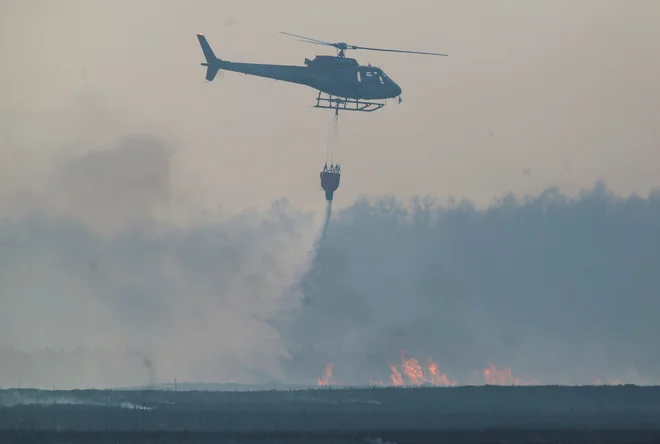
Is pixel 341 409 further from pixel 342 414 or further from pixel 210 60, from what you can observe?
pixel 210 60

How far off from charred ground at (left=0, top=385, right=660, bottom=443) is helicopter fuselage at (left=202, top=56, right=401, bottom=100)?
27735 millimetres

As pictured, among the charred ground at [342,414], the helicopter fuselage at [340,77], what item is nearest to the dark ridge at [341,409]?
the charred ground at [342,414]

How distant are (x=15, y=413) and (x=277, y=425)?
24.9 meters

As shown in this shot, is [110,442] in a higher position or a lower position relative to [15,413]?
lower

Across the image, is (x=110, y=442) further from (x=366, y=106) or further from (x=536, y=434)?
(x=366, y=106)

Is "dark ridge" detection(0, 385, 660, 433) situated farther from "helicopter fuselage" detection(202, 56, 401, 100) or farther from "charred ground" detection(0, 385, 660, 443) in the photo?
"helicopter fuselage" detection(202, 56, 401, 100)

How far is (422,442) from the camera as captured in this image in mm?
94250

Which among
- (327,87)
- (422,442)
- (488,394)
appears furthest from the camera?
(488,394)

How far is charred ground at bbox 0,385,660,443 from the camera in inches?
3942

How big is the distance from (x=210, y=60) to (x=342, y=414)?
36172 millimetres

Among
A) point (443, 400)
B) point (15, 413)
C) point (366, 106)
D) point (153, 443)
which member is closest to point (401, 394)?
point (443, 400)

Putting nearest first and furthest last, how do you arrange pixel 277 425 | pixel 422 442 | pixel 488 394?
pixel 422 442 < pixel 277 425 < pixel 488 394

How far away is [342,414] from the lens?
11838 cm

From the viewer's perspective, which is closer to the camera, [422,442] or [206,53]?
[422,442]
